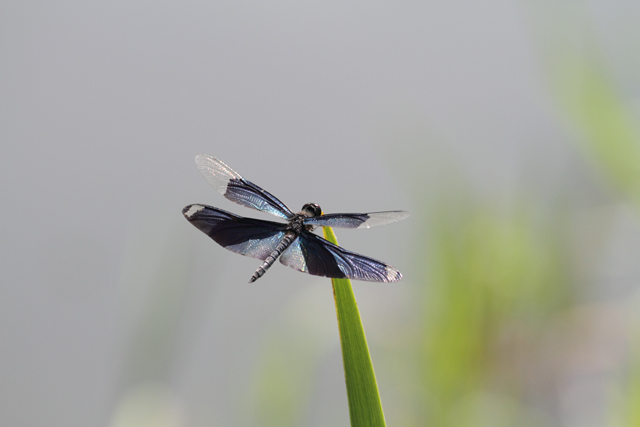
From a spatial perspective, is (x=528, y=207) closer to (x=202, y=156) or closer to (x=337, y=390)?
(x=202, y=156)

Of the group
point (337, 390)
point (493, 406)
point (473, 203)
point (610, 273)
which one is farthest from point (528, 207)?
point (337, 390)

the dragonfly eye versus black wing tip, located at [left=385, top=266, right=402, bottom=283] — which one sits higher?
the dragonfly eye

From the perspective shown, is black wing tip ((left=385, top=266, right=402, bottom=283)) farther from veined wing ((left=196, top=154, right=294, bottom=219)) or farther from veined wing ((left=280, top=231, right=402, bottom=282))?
veined wing ((left=196, top=154, right=294, bottom=219))

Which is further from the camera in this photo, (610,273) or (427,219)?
(610,273)

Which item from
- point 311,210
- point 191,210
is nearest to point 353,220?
point 311,210

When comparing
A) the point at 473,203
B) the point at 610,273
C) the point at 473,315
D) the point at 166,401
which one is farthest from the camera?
the point at 610,273

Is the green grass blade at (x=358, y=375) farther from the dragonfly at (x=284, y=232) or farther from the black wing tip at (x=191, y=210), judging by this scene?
the black wing tip at (x=191, y=210)

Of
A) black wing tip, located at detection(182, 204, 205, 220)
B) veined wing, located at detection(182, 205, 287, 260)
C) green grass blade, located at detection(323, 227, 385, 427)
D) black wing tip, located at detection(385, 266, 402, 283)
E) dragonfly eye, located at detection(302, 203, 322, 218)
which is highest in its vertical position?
dragonfly eye, located at detection(302, 203, 322, 218)

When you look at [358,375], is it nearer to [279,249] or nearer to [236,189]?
[279,249]

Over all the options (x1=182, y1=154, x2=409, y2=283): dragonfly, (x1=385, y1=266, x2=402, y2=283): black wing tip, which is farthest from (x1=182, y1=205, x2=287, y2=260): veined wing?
(x1=385, y1=266, x2=402, y2=283): black wing tip
